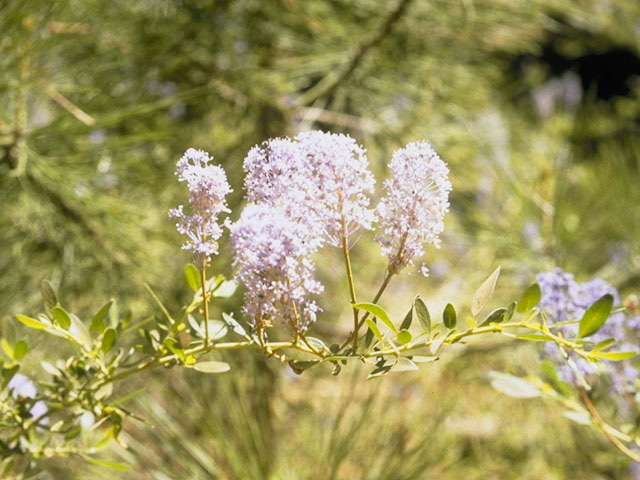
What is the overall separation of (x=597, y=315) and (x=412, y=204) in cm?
9

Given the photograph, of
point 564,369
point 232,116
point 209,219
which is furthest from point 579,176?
point 209,219

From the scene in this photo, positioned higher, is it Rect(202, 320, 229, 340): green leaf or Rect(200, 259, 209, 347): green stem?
Rect(200, 259, 209, 347): green stem

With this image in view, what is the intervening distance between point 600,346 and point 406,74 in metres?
0.58

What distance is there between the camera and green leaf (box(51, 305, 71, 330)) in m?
0.30

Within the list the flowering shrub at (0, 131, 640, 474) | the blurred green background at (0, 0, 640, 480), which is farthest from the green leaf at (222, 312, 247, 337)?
the blurred green background at (0, 0, 640, 480)

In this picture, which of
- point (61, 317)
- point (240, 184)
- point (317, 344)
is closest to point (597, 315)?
point (317, 344)

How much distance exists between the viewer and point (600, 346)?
0.93 feet

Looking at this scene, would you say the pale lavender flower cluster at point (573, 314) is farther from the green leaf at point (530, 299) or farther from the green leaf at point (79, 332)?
the green leaf at point (79, 332)

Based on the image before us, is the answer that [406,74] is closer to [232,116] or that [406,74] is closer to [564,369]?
[232,116]

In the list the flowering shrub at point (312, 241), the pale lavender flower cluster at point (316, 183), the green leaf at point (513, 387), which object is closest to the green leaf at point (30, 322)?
the flowering shrub at point (312, 241)

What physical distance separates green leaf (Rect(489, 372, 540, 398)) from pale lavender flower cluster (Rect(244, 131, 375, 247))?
144mm

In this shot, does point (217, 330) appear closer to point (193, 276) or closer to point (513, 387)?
point (193, 276)

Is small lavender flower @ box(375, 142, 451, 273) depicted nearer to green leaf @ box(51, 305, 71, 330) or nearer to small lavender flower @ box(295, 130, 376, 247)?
small lavender flower @ box(295, 130, 376, 247)

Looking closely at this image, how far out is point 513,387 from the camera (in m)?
0.37
